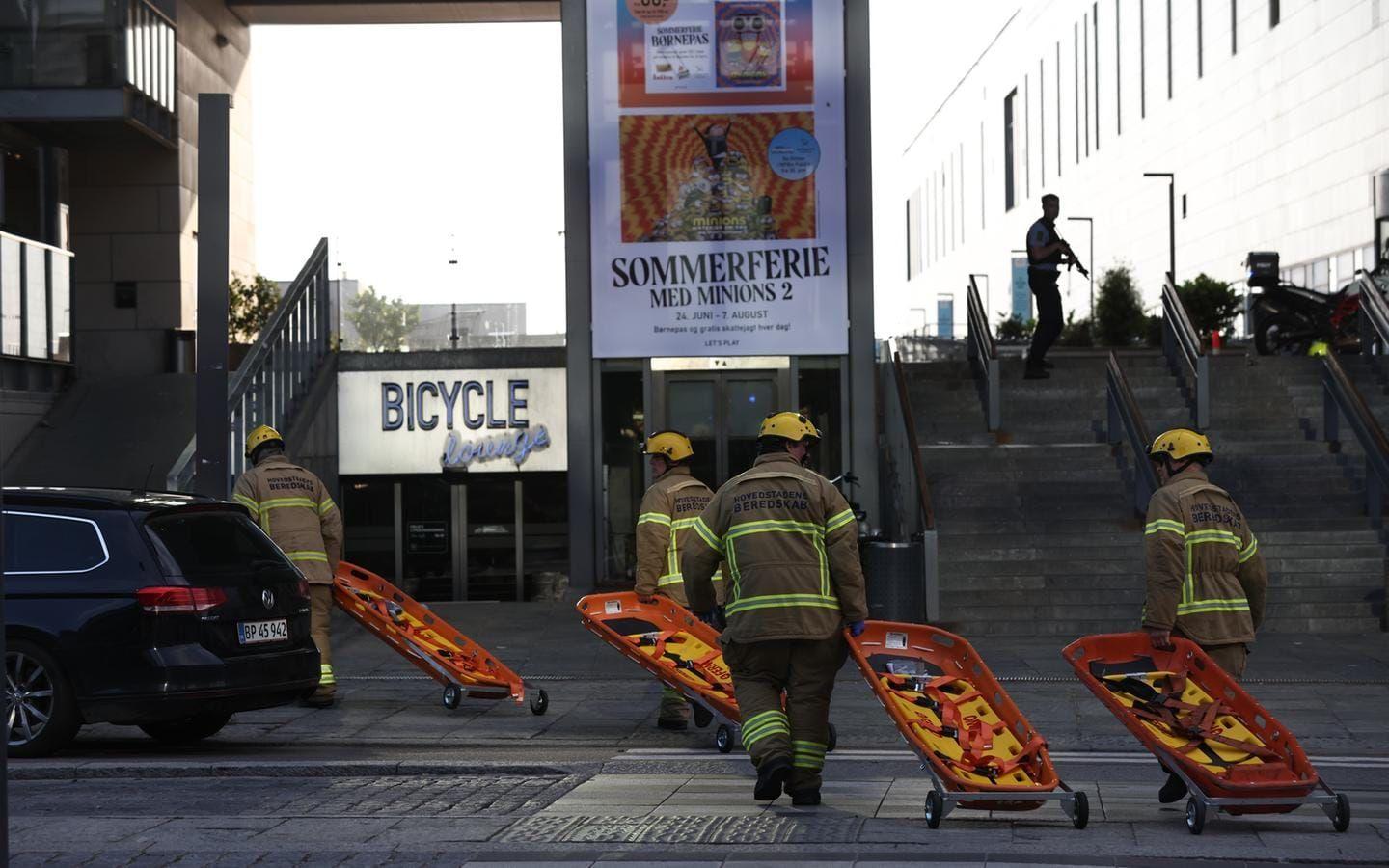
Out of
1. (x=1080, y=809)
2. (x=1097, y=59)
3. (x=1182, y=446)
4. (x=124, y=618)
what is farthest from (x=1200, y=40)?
(x=1080, y=809)

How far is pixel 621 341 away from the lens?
1975 cm

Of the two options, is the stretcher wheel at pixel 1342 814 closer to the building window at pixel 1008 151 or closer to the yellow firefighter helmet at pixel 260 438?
the yellow firefighter helmet at pixel 260 438

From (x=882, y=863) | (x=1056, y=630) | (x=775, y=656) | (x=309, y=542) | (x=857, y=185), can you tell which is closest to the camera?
(x=882, y=863)

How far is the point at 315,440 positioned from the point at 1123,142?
2119 inches

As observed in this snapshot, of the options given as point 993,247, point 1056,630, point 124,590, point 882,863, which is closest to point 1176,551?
point 882,863

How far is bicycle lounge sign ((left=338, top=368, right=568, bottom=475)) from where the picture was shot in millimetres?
21672

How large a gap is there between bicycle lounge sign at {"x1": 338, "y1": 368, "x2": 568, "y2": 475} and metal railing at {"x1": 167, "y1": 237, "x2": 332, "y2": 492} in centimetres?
87

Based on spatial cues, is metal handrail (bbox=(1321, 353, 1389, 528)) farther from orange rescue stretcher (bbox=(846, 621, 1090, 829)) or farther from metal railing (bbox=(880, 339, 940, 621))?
orange rescue stretcher (bbox=(846, 621, 1090, 829))

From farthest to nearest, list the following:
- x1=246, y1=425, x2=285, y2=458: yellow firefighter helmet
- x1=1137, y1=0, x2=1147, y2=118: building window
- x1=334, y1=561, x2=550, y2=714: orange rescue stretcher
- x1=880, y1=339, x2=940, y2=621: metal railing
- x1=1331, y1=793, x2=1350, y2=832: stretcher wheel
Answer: x1=1137, y1=0, x2=1147, y2=118: building window
x1=880, y1=339, x2=940, y2=621: metal railing
x1=246, y1=425, x2=285, y2=458: yellow firefighter helmet
x1=334, y1=561, x2=550, y2=714: orange rescue stretcher
x1=1331, y1=793, x2=1350, y2=832: stretcher wheel

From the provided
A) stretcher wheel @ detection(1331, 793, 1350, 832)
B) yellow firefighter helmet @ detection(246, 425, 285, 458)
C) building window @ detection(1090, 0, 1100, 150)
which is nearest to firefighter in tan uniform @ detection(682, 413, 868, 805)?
stretcher wheel @ detection(1331, 793, 1350, 832)

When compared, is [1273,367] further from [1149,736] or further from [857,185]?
[1149,736]

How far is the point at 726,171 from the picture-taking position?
64.1 ft

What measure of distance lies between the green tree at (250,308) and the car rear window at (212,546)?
55.0ft

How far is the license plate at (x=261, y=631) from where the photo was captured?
980cm
